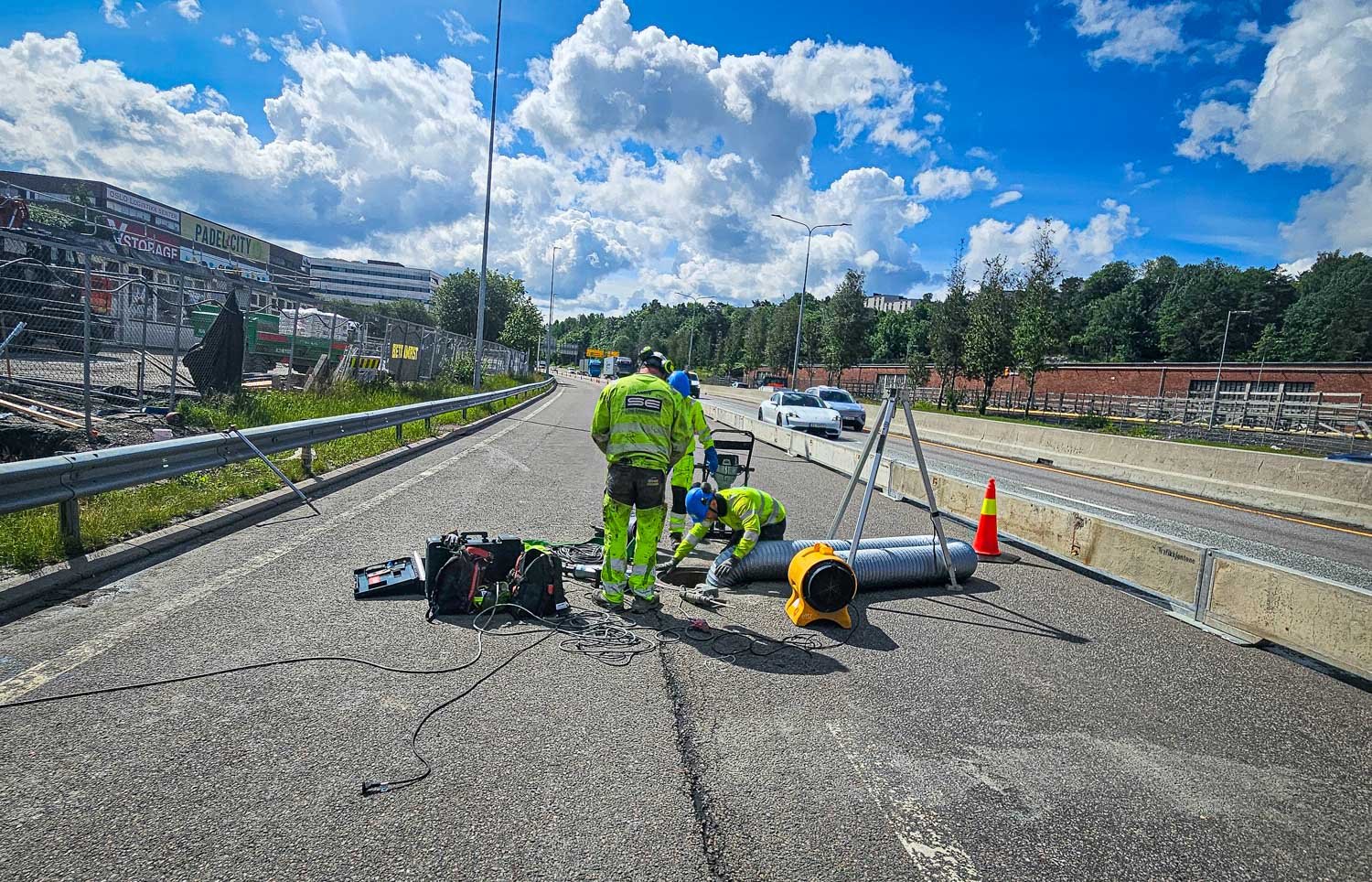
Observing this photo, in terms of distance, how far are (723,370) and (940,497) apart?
101 metres

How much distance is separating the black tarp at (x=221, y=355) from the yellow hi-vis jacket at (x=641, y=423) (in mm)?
10073

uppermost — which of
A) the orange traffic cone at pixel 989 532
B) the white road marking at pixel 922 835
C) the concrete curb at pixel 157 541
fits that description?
the orange traffic cone at pixel 989 532

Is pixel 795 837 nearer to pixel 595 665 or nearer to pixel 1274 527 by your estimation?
pixel 595 665

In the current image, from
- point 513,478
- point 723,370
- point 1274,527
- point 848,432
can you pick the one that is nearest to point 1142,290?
point 723,370

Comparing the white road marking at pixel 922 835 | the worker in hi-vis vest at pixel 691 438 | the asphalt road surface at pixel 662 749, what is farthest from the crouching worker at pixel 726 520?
the white road marking at pixel 922 835

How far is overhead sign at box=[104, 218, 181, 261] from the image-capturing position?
76.2 metres

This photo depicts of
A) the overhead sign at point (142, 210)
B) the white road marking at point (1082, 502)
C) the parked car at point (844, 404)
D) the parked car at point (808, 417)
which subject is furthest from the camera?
the overhead sign at point (142, 210)

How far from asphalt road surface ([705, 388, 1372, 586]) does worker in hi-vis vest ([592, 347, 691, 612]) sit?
4.72 m

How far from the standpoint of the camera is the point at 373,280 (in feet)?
484

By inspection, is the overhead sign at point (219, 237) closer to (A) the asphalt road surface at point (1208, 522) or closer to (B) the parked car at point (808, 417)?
(B) the parked car at point (808, 417)

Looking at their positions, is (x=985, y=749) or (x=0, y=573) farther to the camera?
(x=0, y=573)

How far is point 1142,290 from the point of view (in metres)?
97.4

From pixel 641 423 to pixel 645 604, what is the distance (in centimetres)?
130

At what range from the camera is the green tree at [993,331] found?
39500 millimetres
